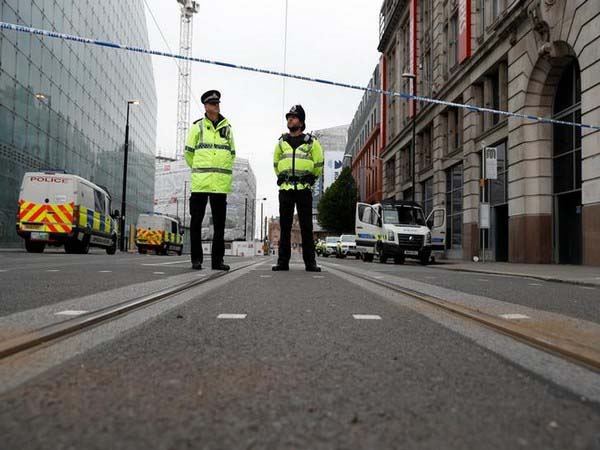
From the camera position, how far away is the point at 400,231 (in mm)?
18375

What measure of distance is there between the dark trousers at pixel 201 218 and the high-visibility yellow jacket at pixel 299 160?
1.07 meters

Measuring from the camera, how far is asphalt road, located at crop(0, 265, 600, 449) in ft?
3.72

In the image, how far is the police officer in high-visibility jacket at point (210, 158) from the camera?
652 centimetres

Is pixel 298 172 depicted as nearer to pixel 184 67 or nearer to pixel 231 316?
pixel 231 316

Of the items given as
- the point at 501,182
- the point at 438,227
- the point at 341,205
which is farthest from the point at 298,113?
the point at 341,205

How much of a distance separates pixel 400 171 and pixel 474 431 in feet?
119

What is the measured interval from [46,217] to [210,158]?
12.8m

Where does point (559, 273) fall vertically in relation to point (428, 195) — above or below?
below


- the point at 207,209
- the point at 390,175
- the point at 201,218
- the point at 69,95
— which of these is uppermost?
the point at 69,95

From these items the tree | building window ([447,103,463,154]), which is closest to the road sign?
building window ([447,103,463,154])

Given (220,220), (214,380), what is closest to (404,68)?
(220,220)

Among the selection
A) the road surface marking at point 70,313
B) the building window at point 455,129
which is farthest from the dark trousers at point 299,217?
the building window at point 455,129

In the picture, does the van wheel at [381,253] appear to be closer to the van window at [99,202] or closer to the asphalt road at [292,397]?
the van window at [99,202]

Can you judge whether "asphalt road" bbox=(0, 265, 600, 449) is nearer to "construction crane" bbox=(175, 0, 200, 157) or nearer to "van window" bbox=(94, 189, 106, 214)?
"van window" bbox=(94, 189, 106, 214)
